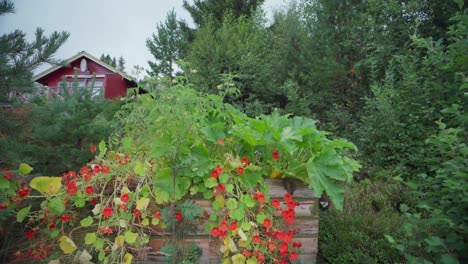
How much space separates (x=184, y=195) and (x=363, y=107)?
3320 mm

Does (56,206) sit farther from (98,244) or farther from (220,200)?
(220,200)

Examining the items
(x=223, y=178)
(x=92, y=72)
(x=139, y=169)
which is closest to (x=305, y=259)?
(x=223, y=178)

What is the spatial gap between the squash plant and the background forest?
1.23 ft

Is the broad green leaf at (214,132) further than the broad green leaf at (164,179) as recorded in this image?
Yes

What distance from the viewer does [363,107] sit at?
4301mm

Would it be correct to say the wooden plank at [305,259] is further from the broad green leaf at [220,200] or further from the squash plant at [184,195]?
the broad green leaf at [220,200]

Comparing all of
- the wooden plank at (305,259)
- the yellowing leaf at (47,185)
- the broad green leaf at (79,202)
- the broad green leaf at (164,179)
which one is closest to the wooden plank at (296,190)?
the wooden plank at (305,259)

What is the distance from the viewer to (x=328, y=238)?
2252mm

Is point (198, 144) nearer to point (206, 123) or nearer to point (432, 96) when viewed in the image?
point (206, 123)

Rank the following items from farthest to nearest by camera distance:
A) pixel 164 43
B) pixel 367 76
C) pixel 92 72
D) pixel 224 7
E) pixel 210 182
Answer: pixel 164 43 → pixel 92 72 → pixel 224 7 → pixel 367 76 → pixel 210 182

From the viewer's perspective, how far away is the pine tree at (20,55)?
5.48 feet

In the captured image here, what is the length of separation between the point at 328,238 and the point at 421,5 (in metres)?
4.57

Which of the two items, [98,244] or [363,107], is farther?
[363,107]

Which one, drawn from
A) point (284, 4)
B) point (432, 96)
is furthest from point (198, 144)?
point (284, 4)
